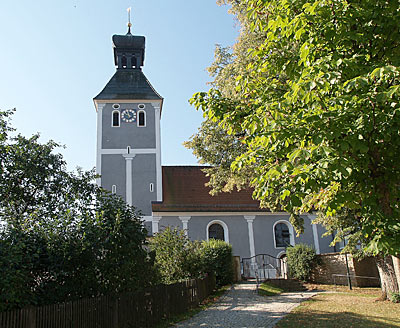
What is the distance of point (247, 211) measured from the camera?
27859mm

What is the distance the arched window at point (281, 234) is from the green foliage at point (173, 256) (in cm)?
1392

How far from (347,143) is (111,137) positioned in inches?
994

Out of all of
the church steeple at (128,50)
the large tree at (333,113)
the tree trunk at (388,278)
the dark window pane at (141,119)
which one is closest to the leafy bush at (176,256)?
the tree trunk at (388,278)

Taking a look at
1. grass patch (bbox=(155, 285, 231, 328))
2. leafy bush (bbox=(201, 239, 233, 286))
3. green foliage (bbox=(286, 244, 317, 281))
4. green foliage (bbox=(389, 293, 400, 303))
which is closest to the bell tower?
leafy bush (bbox=(201, 239, 233, 286))

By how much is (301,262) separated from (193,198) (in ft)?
33.1

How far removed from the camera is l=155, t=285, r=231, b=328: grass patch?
34.3ft

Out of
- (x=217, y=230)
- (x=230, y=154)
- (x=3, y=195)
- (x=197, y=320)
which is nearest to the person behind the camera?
(x=197, y=320)

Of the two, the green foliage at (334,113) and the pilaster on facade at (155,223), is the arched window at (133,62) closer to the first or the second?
the pilaster on facade at (155,223)

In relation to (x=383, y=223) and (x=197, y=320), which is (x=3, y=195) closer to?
(x=197, y=320)

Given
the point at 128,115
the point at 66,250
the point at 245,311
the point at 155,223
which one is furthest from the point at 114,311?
the point at 128,115

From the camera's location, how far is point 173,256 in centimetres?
1491

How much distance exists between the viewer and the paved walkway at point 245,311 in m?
10.1

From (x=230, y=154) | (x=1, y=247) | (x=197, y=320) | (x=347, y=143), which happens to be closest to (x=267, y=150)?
(x=347, y=143)

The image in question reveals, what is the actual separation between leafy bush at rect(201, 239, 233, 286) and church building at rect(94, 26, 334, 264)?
779cm
